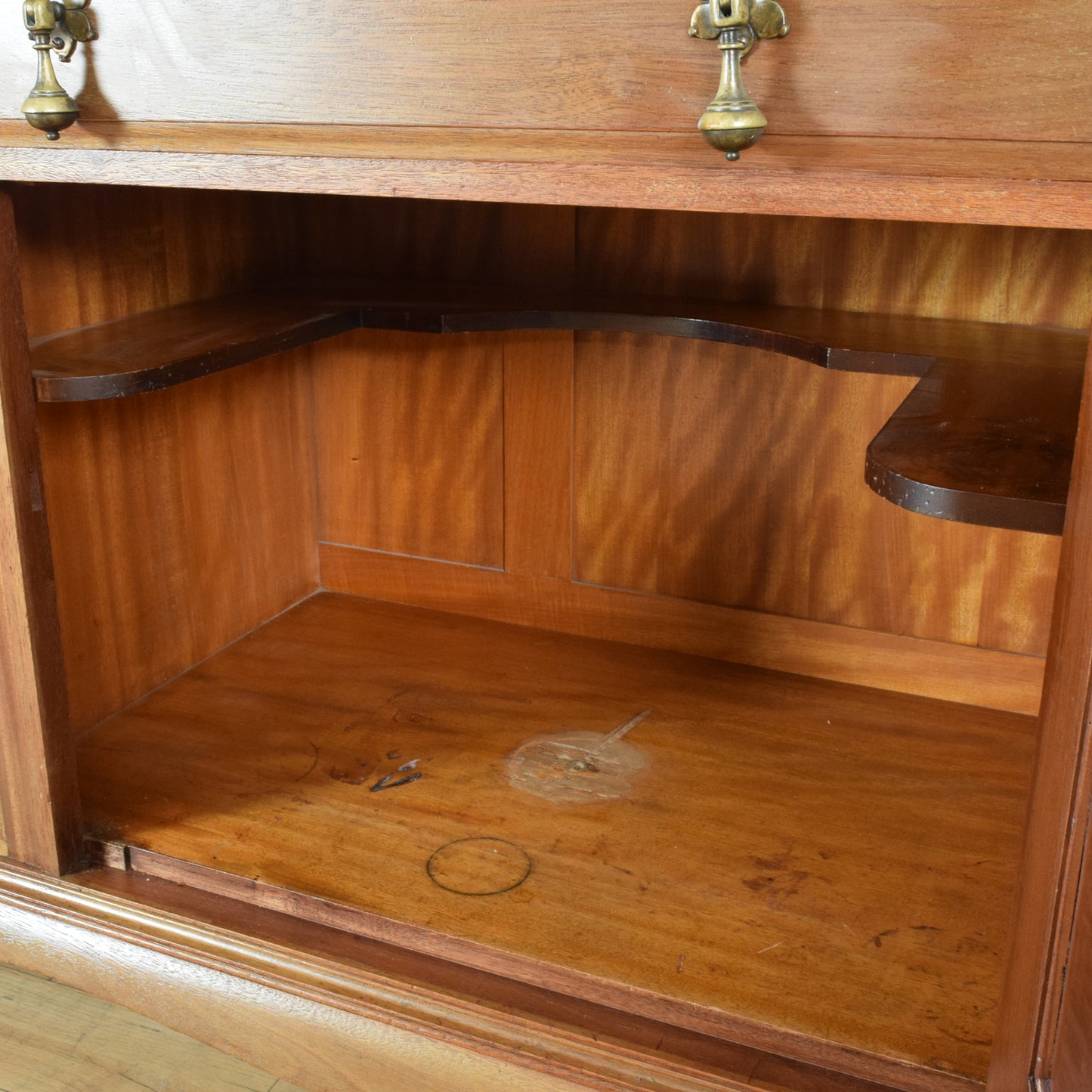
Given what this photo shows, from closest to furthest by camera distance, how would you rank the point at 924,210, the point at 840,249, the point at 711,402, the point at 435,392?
the point at 924,210 < the point at 840,249 < the point at 711,402 < the point at 435,392

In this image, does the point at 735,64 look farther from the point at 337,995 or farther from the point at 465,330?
the point at 337,995

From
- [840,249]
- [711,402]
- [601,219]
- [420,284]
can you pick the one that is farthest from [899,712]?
[420,284]

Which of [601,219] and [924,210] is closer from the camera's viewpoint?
[924,210]

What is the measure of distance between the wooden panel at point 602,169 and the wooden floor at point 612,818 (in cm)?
63

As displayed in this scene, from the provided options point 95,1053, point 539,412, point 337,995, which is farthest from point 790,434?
point 95,1053

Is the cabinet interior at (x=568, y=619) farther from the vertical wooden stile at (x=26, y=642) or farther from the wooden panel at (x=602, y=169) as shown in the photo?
the wooden panel at (x=602, y=169)

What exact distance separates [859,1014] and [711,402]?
0.80m

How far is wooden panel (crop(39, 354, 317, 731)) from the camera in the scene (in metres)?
1.38

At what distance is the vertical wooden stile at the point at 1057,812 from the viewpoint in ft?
2.35

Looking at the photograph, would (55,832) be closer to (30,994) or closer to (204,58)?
(30,994)

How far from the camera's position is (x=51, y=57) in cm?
94

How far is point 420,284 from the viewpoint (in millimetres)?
1619

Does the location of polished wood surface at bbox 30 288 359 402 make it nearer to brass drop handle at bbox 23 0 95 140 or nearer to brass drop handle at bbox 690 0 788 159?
brass drop handle at bbox 23 0 95 140

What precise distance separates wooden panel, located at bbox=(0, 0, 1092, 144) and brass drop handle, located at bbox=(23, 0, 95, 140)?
13 millimetres
